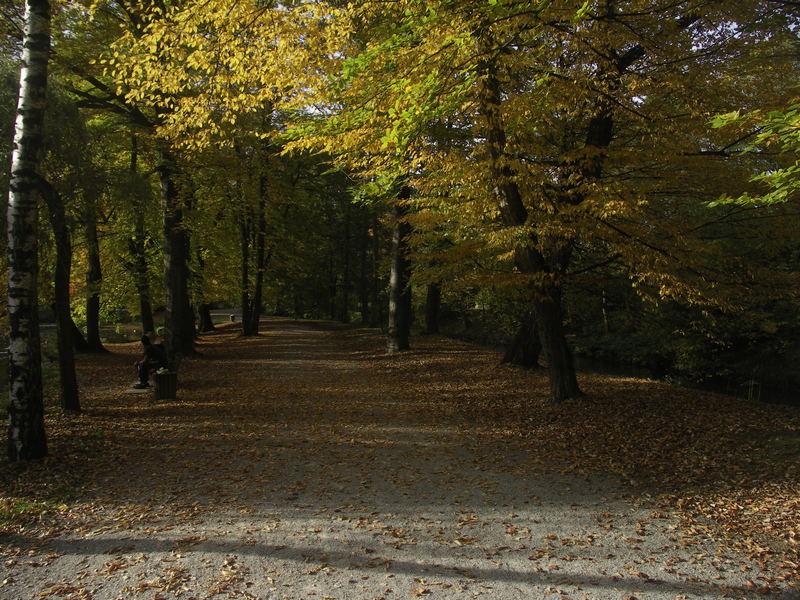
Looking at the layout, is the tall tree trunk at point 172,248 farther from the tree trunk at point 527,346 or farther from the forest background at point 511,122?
the tree trunk at point 527,346

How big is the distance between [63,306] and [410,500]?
6.38 meters

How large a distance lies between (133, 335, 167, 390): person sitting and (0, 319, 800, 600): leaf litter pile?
0.81 meters

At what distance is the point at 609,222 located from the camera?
8.34 metres

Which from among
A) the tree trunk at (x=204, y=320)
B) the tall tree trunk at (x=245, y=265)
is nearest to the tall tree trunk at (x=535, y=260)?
the tall tree trunk at (x=245, y=265)

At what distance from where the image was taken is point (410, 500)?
5457mm

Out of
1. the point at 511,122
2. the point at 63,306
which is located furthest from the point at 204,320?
the point at 511,122

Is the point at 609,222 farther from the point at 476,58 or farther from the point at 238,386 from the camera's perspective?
the point at 238,386

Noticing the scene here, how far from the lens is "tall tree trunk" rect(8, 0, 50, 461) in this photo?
613cm

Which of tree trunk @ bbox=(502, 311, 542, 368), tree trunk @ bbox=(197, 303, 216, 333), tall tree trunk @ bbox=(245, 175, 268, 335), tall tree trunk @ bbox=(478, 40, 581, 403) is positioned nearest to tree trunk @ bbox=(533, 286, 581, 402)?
tall tree trunk @ bbox=(478, 40, 581, 403)

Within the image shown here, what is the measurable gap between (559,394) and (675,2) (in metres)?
6.59

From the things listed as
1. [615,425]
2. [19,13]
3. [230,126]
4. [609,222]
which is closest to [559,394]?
[615,425]

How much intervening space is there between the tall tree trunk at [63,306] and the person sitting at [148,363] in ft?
7.87

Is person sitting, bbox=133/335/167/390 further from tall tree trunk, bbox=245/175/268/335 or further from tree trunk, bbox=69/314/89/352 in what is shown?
tall tree trunk, bbox=245/175/268/335

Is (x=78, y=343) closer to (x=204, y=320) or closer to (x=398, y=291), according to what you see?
(x=398, y=291)
